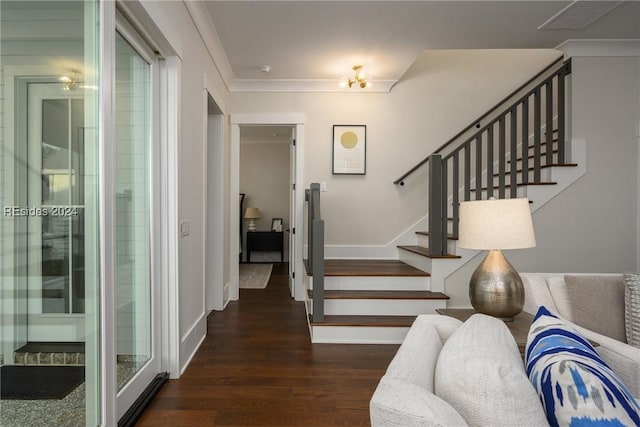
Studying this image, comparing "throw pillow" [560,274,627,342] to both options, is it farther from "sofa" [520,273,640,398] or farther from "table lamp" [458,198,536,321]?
"table lamp" [458,198,536,321]

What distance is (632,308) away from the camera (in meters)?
1.61

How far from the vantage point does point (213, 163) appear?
3.83m

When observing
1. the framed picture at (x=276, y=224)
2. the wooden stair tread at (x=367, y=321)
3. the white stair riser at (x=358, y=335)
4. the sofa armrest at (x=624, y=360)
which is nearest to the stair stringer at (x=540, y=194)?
the wooden stair tread at (x=367, y=321)

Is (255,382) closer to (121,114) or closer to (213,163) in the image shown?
(121,114)

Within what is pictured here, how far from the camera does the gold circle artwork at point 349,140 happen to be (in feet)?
14.5

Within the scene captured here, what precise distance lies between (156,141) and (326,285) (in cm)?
203

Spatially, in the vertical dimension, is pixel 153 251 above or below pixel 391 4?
below

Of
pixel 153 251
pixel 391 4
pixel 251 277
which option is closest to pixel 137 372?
pixel 153 251

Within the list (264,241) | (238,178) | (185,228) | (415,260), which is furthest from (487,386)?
(264,241)

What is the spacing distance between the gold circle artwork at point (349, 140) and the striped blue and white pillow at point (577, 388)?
3.71 m

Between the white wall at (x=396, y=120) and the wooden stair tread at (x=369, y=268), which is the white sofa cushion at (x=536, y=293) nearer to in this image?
the wooden stair tread at (x=369, y=268)

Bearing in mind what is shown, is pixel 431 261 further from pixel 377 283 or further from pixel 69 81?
pixel 69 81

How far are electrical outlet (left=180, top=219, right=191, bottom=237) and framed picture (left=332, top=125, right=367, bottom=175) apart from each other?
2.27 meters

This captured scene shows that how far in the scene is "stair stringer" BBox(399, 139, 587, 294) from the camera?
3.31m
